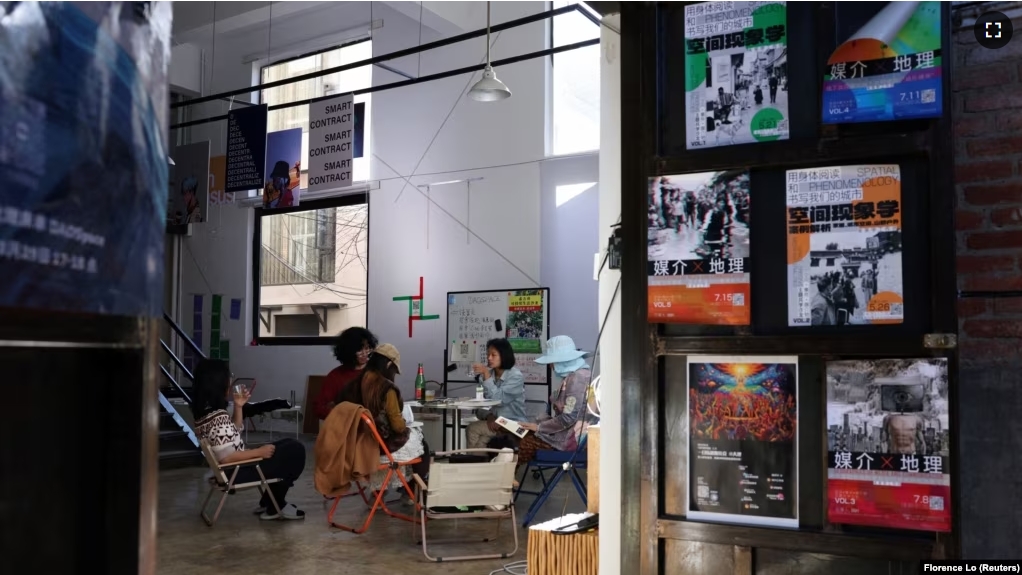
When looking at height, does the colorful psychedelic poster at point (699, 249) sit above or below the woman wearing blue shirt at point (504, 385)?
above

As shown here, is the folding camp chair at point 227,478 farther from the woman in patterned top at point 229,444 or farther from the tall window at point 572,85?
the tall window at point 572,85

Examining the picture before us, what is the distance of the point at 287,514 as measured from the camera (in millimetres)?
5871

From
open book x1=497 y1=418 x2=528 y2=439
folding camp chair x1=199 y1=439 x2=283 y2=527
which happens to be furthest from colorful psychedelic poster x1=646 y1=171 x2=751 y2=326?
folding camp chair x1=199 y1=439 x2=283 y2=527

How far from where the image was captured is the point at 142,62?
0.72 meters

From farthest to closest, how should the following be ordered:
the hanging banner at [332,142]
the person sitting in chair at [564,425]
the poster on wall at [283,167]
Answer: the poster on wall at [283,167]
the hanging banner at [332,142]
the person sitting in chair at [564,425]

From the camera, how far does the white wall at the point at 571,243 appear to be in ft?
28.7

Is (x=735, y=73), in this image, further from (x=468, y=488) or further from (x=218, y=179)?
(x=218, y=179)

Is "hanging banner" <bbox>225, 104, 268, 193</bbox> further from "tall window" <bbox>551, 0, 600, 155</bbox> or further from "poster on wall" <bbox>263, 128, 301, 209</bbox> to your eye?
"tall window" <bbox>551, 0, 600, 155</bbox>

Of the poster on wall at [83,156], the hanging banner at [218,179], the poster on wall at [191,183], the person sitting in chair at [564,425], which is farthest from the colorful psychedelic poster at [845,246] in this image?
the hanging banner at [218,179]

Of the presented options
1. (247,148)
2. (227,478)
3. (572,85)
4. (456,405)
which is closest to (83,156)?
(227,478)

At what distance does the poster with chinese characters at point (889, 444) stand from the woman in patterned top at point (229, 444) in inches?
175

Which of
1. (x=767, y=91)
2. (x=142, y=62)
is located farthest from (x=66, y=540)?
(x=767, y=91)

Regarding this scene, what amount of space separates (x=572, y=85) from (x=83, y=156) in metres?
8.89

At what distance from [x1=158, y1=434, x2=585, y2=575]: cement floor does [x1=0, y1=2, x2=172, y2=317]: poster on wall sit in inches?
159
